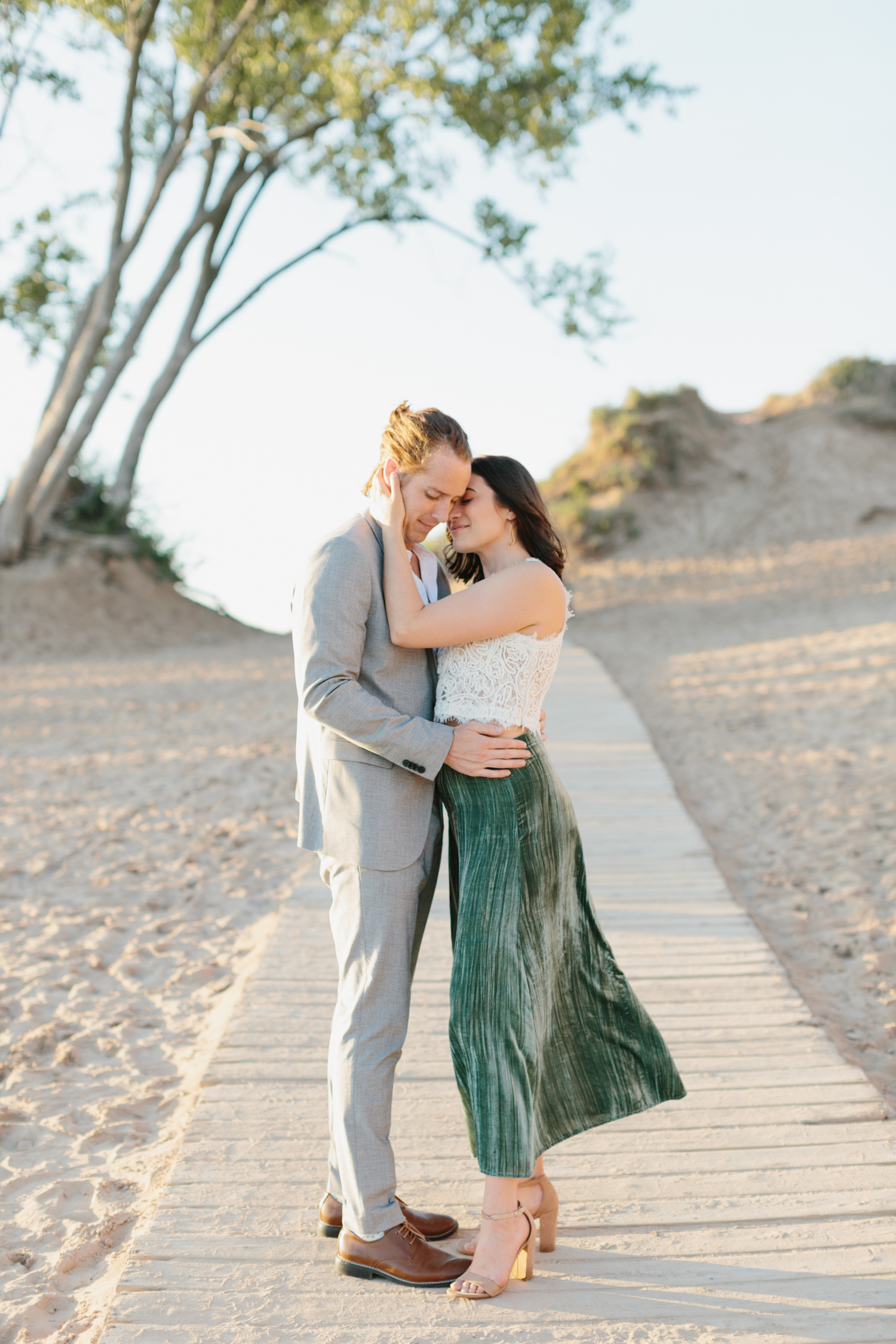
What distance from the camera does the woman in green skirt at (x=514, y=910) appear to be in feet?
7.86

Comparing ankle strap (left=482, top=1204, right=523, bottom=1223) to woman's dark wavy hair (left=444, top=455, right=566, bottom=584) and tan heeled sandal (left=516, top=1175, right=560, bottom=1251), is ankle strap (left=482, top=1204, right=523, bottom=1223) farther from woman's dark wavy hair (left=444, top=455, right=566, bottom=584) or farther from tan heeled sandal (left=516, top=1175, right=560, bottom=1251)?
woman's dark wavy hair (left=444, top=455, right=566, bottom=584)

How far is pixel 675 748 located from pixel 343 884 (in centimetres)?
673

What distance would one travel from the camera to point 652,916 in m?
4.89

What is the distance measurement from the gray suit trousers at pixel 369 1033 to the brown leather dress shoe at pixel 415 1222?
6.7 inches

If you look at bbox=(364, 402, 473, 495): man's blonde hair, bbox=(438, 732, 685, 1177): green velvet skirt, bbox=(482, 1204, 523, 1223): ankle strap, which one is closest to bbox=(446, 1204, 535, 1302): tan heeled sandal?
bbox=(482, 1204, 523, 1223): ankle strap

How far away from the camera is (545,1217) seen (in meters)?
2.58

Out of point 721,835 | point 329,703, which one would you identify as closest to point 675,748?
point 721,835

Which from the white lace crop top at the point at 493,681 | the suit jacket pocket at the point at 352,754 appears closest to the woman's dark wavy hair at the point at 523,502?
the white lace crop top at the point at 493,681

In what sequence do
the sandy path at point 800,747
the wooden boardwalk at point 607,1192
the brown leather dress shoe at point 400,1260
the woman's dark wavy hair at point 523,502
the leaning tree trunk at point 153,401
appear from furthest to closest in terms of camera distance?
the leaning tree trunk at point 153,401
the sandy path at point 800,747
the woman's dark wavy hair at point 523,502
the brown leather dress shoe at point 400,1260
the wooden boardwalk at point 607,1192

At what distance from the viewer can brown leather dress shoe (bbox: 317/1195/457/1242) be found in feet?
8.57

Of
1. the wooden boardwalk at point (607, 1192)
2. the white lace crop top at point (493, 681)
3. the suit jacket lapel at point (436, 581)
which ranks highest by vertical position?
the suit jacket lapel at point (436, 581)

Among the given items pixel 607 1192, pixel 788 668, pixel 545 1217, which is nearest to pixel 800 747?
pixel 788 668

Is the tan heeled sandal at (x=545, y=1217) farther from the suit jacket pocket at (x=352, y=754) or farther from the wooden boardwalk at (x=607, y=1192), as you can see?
the suit jacket pocket at (x=352, y=754)

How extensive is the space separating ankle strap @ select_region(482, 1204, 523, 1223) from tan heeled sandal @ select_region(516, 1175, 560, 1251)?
0.33 ft
